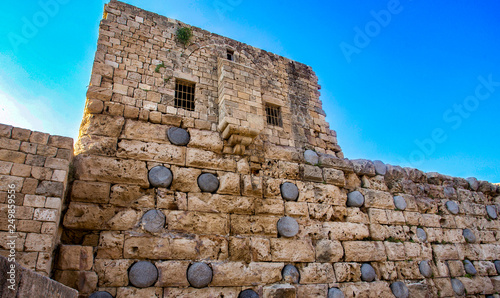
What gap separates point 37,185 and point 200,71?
11.6 feet

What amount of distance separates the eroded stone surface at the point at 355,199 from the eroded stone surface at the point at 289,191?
1261 millimetres

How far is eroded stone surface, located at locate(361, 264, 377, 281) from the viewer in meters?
5.23

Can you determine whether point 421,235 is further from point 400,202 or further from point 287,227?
point 287,227

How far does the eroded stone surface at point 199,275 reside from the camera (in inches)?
161

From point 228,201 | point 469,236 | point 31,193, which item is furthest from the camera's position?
point 469,236

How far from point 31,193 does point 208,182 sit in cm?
235

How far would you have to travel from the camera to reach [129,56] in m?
5.38

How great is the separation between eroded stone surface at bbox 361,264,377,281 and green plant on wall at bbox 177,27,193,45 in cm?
564

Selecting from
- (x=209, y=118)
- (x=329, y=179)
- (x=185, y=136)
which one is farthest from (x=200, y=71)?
(x=329, y=179)

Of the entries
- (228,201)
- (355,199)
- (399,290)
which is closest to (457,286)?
(399,290)

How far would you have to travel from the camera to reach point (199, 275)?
4.13 m

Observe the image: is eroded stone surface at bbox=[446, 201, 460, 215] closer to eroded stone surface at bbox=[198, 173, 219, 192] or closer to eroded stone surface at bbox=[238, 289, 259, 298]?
eroded stone surface at bbox=[238, 289, 259, 298]

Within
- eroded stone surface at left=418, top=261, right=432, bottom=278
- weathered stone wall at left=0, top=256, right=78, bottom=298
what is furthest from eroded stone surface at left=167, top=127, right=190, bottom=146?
eroded stone surface at left=418, top=261, right=432, bottom=278

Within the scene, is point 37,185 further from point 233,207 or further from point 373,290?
point 373,290
